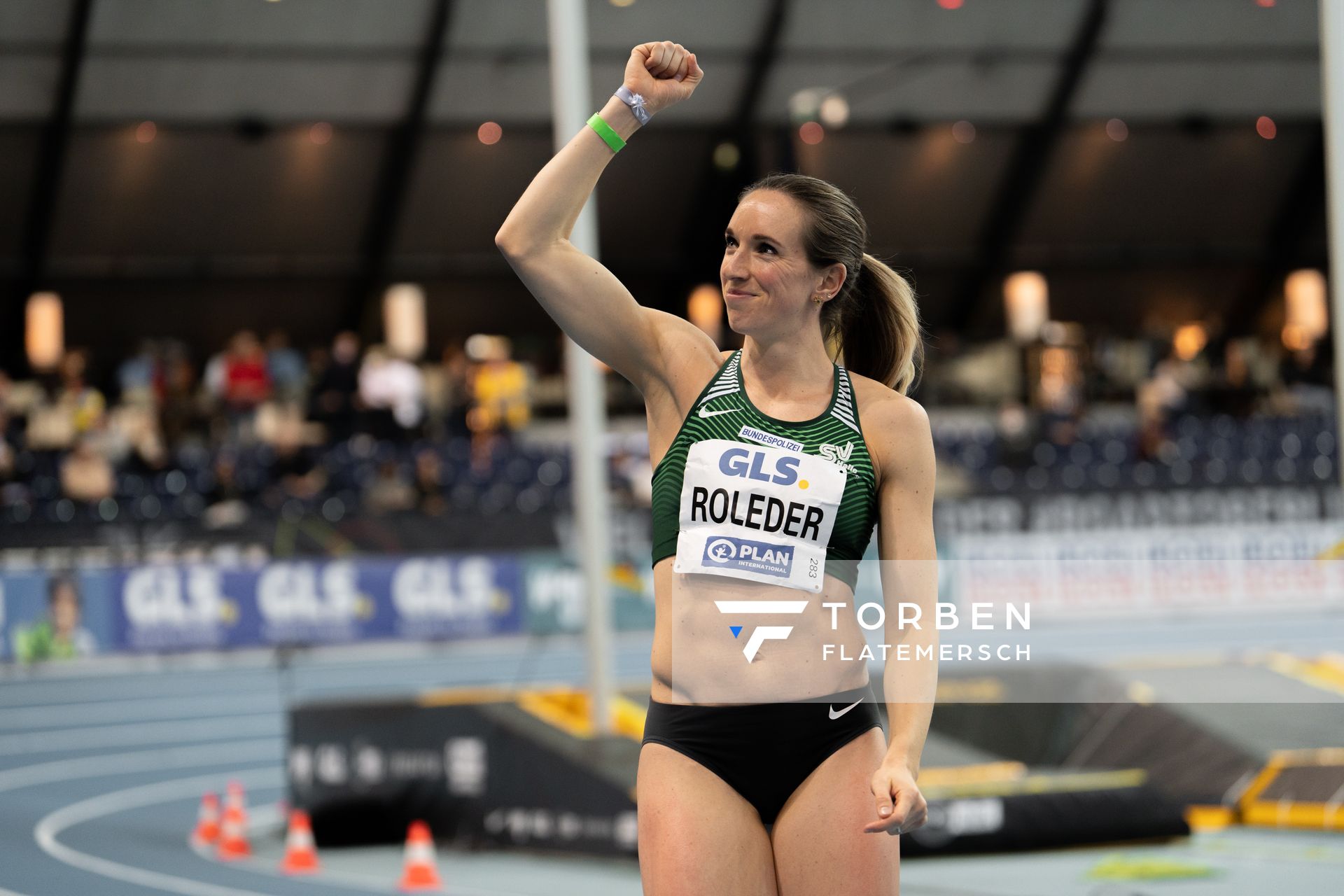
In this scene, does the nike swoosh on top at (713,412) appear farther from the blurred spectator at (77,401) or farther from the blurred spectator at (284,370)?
the blurred spectator at (284,370)

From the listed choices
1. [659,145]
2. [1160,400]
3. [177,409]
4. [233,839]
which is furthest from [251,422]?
[1160,400]

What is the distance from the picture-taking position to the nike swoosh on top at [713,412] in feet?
9.86

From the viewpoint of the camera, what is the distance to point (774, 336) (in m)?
3.02

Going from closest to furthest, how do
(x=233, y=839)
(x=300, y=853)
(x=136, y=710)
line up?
(x=300, y=853) → (x=233, y=839) → (x=136, y=710)

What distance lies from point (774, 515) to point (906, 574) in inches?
9.9

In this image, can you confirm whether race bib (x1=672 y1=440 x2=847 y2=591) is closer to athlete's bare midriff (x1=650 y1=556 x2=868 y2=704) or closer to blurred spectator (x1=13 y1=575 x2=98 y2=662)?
athlete's bare midriff (x1=650 y1=556 x2=868 y2=704)

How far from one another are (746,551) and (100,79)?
76.8ft

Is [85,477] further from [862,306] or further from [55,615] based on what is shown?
[862,306]

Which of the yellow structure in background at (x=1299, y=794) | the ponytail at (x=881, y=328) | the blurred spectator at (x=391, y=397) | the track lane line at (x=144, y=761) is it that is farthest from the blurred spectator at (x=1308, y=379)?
the ponytail at (x=881, y=328)

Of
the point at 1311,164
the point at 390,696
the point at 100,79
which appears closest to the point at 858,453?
the point at 390,696

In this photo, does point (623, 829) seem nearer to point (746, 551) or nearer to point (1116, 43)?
point (746, 551)

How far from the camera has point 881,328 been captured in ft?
10.6

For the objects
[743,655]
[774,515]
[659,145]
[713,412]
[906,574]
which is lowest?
[743,655]

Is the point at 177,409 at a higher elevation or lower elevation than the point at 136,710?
higher
